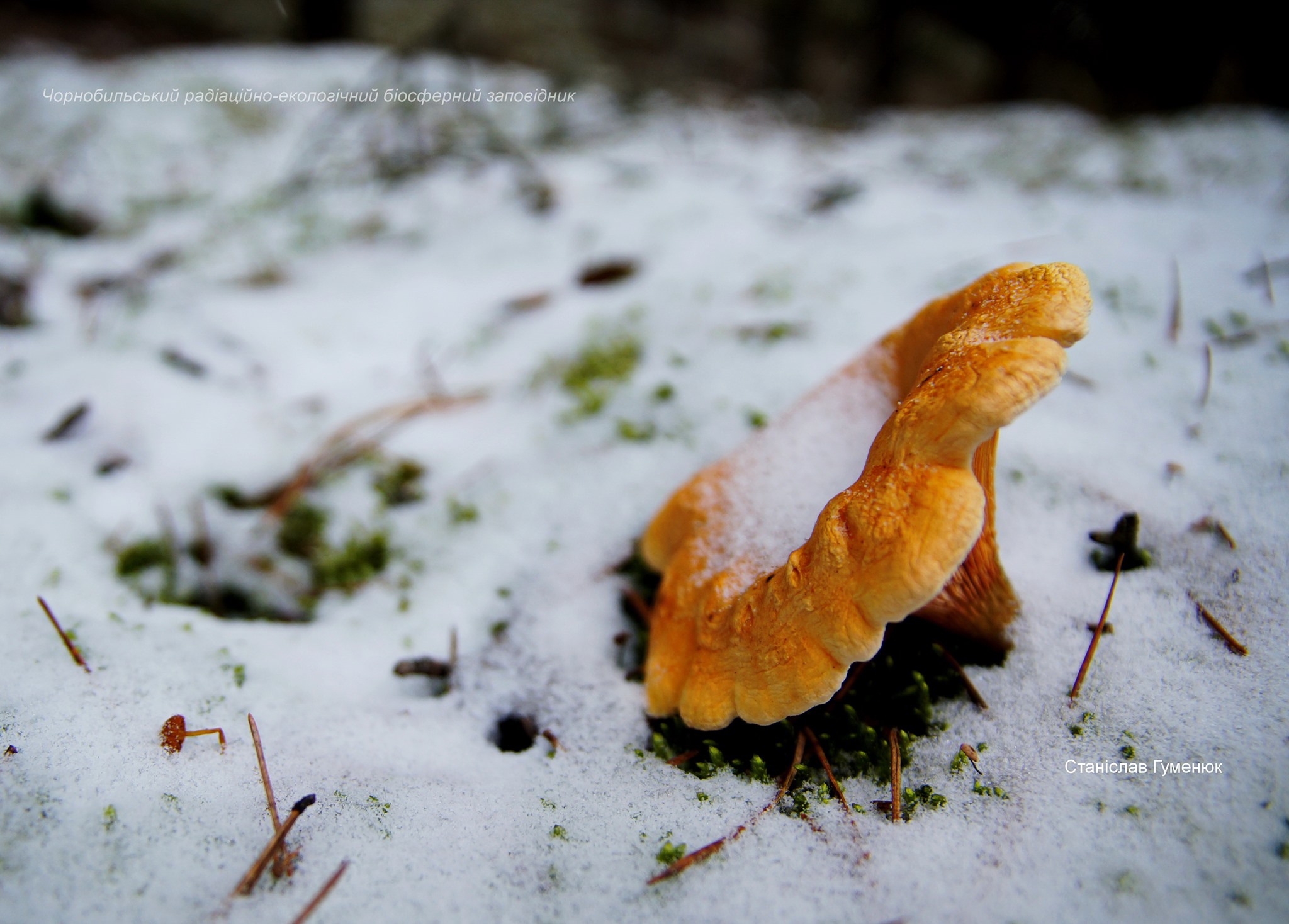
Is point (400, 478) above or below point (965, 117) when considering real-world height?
below

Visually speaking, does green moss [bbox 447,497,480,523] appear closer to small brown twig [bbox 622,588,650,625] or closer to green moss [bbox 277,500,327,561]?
green moss [bbox 277,500,327,561]

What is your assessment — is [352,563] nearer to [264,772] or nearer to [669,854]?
[264,772]

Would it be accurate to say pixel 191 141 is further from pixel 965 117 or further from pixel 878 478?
pixel 965 117

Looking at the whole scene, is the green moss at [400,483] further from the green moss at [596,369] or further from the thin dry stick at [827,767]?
→ the thin dry stick at [827,767]

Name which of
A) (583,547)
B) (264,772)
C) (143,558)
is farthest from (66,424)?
(583,547)

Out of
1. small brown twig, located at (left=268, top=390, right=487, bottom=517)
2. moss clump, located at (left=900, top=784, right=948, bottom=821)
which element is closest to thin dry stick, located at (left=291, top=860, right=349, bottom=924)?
moss clump, located at (left=900, top=784, right=948, bottom=821)

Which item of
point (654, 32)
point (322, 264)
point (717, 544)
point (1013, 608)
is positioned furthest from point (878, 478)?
point (654, 32)
